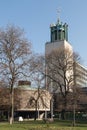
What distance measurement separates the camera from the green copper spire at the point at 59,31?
178375mm

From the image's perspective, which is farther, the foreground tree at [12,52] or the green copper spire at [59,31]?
the green copper spire at [59,31]

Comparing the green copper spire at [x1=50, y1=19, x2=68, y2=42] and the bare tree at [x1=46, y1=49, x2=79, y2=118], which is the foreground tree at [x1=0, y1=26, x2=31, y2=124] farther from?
the green copper spire at [x1=50, y1=19, x2=68, y2=42]

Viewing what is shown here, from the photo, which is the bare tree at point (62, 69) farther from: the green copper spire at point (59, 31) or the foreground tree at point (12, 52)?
the green copper spire at point (59, 31)

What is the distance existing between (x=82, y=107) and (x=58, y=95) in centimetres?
1906

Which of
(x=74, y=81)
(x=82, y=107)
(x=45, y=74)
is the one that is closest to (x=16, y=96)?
(x=45, y=74)

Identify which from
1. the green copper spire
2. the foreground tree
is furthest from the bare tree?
the green copper spire

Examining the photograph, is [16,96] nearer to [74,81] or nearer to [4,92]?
[4,92]

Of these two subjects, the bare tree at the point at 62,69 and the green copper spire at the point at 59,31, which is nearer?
the bare tree at the point at 62,69

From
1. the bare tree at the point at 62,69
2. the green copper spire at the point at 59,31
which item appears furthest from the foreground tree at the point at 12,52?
the green copper spire at the point at 59,31

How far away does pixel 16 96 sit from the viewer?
80.1 metres

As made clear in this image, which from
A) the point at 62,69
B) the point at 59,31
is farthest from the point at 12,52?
the point at 59,31

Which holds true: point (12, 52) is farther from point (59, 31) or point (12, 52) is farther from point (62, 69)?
point (59, 31)

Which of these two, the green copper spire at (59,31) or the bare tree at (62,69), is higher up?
the green copper spire at (59,31)

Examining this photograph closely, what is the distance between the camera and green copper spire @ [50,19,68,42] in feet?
585
